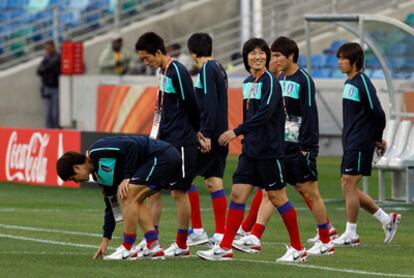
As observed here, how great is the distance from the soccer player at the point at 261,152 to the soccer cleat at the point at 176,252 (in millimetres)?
412

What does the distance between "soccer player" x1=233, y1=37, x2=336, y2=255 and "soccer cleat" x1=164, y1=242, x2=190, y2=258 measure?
789 mm

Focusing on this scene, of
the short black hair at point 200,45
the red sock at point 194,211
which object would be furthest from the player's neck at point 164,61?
the red sock at point 194,211

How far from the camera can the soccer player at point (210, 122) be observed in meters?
13.8

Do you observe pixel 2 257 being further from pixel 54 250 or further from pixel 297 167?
pixel 297 167

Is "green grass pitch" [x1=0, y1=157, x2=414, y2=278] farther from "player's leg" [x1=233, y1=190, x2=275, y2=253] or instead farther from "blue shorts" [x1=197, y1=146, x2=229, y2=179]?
"blue shorts" [x1=197, y1=146, x2=229, y2=179]

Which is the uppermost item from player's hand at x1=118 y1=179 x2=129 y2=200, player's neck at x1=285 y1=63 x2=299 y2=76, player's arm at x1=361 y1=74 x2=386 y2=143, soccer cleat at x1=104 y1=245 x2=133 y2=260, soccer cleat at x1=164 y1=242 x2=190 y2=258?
player's neck at x1=285 y1=63 x2=299 y2=76

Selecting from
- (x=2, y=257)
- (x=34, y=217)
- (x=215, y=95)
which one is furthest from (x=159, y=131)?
(x=34, y=217)

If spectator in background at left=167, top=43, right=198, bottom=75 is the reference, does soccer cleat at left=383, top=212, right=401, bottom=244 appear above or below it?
below

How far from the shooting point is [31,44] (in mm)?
34500

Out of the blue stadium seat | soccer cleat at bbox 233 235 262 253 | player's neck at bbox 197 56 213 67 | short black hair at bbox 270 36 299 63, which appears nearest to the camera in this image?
soccer cleat at bbox 233 235 262 253

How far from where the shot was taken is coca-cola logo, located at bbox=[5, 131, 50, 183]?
2178 centimetres

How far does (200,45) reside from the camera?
1405 centimetres

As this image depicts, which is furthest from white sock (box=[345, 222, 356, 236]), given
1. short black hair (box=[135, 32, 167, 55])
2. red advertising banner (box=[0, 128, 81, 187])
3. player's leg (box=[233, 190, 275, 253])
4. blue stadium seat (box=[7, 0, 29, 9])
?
blue stadium seat (box=[7, 0, 29, 9])

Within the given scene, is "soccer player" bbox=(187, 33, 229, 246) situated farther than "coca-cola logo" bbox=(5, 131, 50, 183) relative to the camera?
No
